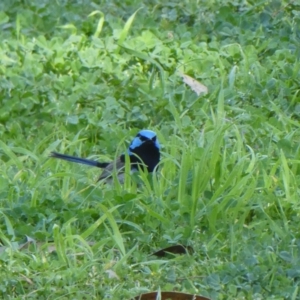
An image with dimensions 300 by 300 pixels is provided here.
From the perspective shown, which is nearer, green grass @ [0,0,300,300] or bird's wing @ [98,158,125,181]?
green grass @ [0,0,300,300]

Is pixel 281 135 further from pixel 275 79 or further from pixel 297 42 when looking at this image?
pixel 297 42

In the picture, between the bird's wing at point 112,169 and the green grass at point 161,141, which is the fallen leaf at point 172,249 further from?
the bird's wing at point 112,169

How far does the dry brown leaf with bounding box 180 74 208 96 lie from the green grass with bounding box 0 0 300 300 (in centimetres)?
5

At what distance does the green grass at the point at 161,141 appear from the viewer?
3.96m

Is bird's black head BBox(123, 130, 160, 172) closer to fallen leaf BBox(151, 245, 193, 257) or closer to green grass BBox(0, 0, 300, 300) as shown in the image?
green grass BBox(0, 0, 300, 300)

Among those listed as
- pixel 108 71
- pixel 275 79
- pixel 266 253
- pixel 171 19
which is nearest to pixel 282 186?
pixel 266 253

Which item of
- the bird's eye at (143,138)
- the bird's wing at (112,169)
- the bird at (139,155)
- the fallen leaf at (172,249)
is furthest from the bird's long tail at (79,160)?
the fallen leaf at (172,249)

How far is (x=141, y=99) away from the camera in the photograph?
20.0 ft

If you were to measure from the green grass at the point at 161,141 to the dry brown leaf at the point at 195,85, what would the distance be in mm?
47

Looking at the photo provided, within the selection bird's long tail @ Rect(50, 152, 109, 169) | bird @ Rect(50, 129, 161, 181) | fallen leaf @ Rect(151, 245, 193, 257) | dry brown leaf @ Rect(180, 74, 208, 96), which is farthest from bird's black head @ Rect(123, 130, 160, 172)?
fallen leaf @ Rect(151, 245, 193, 257)

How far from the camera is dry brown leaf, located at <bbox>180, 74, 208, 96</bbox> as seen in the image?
6187 mm

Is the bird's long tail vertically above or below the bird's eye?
below

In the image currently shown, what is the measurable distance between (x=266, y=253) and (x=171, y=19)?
11.9 feet

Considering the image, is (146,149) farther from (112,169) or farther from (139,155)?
(112,169)
